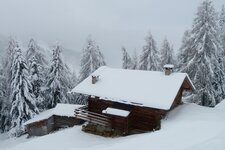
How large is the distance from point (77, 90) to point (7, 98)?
1889cm

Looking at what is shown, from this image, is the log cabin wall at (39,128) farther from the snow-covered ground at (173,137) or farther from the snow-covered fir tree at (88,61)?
the snow-covered ground at (173,137)

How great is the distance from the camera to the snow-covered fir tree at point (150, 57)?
42188 mm

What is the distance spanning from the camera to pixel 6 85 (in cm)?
4050

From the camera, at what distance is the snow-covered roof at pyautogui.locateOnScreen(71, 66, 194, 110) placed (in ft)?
71.6

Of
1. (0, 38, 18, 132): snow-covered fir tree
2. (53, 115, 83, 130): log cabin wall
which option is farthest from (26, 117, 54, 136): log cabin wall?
(0, 38, 18, 132): snow-covered fir tree

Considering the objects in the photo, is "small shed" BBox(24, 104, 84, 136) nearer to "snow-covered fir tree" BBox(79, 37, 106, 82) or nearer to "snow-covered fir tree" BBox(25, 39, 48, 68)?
"snow-covered fir tree" BBox(79, 37, 106, 82)

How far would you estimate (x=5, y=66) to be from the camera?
41000mm

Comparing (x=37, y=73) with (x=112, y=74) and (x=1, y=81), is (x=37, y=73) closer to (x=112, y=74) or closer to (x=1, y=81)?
(x=1, y=81)

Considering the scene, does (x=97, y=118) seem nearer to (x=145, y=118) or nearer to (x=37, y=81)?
(x=145, y=118)

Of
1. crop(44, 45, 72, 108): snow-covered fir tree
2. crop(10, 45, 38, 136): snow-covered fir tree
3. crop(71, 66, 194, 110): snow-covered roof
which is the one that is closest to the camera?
crop(71, 66, 194, 110): snow-covered roof

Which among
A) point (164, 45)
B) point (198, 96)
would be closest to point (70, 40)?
point (164, 45)

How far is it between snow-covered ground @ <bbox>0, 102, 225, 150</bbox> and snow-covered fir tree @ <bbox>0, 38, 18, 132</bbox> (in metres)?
16.9

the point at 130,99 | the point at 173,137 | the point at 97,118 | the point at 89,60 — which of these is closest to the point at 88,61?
the point at 89,60

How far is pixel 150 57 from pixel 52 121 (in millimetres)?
17608
